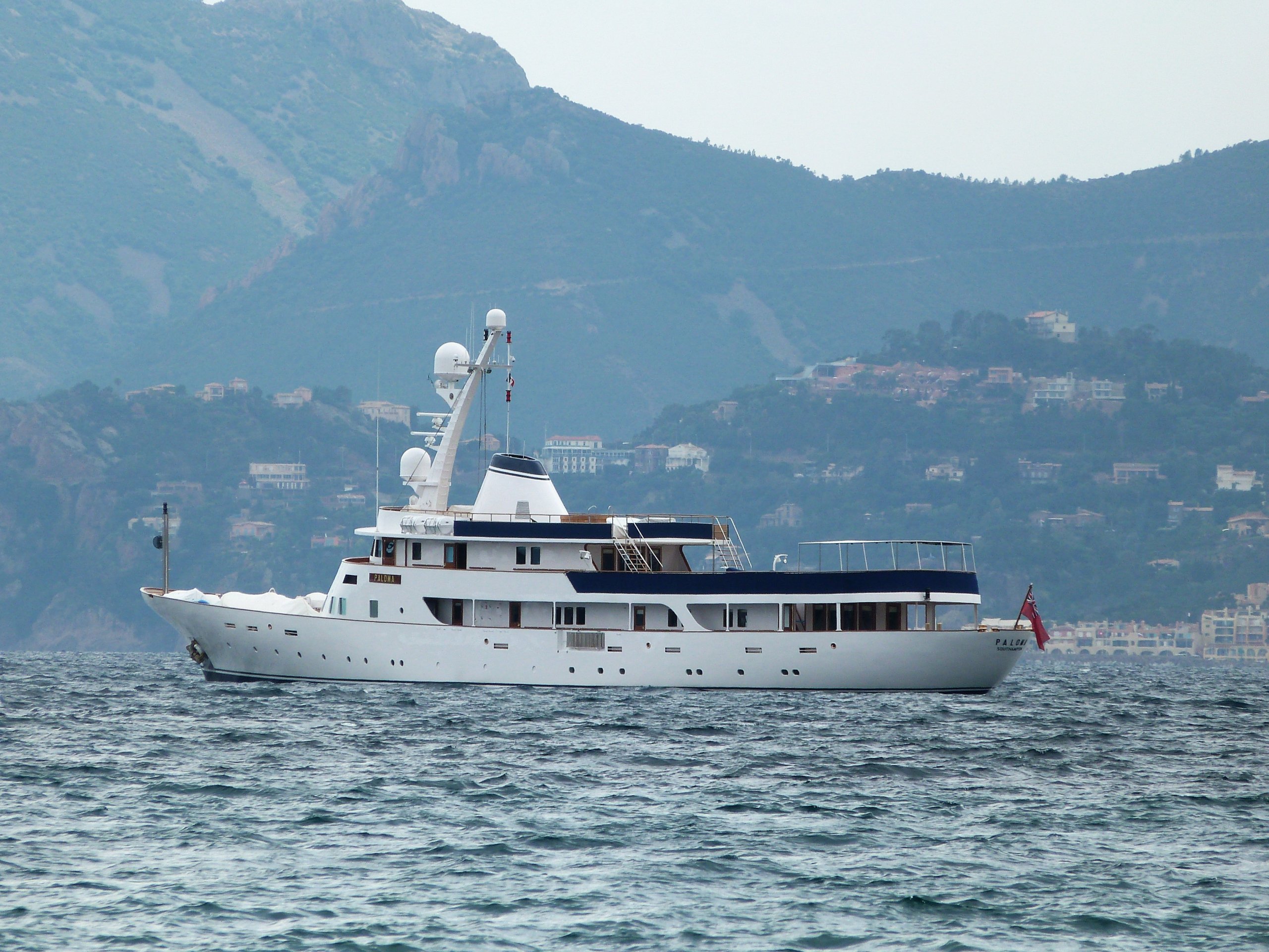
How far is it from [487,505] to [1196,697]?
30079 mm

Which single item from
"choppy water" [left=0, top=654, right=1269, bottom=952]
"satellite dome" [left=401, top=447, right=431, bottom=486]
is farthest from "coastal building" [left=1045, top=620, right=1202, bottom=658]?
"choppy water" [left=0, top=654, right=1269, bottom=952]

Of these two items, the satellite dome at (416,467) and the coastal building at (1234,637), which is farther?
the coastal building at (1234,637)

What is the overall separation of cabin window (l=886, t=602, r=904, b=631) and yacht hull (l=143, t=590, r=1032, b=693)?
0.47 meters

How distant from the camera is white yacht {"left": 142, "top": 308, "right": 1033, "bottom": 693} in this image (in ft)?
155

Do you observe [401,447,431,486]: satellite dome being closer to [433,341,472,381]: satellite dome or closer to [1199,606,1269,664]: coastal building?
[433,341,472,381]: satellite dome

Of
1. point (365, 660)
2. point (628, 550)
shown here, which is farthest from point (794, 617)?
point (365, 660)

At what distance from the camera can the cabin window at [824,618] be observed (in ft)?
156

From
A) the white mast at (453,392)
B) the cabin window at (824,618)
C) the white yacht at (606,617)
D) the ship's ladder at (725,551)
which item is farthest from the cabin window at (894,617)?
the white mast at (453,392)

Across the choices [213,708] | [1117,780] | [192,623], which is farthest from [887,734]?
[192,623]

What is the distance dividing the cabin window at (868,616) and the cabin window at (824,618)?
699mm

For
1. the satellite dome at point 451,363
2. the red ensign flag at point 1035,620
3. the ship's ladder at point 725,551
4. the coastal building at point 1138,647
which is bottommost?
the coastal building at point 1138,647

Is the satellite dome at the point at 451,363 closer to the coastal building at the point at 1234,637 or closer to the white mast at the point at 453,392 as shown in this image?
the white mast at the point at 453,392

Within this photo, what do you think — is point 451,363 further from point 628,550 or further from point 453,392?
point 628,550

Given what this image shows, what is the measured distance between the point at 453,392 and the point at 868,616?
48.9 feet
